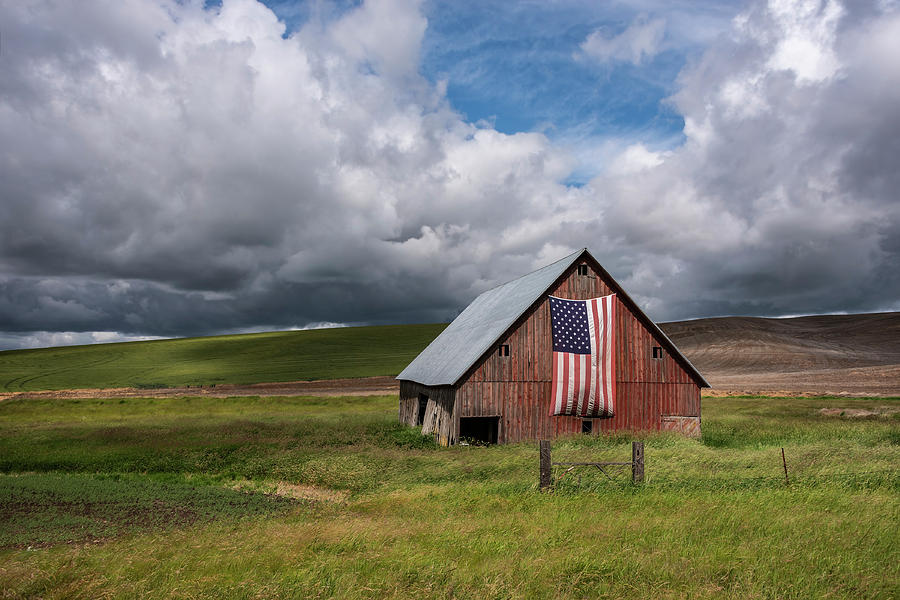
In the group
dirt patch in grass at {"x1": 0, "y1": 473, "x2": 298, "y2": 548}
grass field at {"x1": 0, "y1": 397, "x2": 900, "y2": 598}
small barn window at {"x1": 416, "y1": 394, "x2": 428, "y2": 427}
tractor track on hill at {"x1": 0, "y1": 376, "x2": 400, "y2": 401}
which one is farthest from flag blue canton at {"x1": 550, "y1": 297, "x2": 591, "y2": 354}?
tractor track on hill at {"x1": 0, "y1": 376, "x2": 400, "y2": 401}

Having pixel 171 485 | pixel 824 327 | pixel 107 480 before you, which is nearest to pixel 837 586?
pixel 171 485

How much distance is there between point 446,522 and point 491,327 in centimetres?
1926

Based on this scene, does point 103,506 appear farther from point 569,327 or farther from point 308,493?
point 569,327

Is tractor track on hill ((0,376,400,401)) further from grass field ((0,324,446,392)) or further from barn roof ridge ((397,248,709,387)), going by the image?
barn roof ridge ((397,248,709,387))

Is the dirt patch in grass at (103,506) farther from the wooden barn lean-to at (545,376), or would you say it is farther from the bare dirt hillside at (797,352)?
the bare dirt hillside at (797,352)

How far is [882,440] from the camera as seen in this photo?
76.8 ft

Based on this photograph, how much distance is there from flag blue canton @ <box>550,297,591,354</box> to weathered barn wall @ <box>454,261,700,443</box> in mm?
421

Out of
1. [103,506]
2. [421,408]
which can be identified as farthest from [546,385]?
[103,506]

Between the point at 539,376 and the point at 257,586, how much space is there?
2110 cm

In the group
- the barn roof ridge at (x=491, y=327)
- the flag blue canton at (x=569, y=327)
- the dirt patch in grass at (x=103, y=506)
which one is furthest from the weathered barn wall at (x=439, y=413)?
the dirt patch in grass at (x=103, y=506)

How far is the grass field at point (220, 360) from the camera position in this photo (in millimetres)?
80812

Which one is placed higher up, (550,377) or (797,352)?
(797,352)

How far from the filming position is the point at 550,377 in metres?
28.0

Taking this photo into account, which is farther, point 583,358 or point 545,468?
point 583,358
